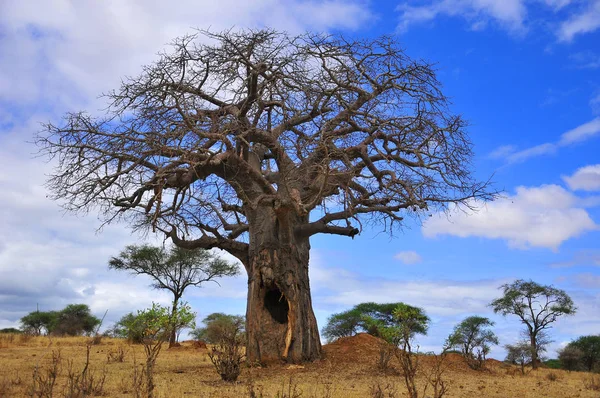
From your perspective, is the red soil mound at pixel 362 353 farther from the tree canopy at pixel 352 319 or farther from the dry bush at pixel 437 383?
the tree canopy at pixel 352 319

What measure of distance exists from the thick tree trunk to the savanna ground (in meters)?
0.42

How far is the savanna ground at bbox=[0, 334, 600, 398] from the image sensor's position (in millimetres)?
7590

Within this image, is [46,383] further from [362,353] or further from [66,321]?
[66,321]

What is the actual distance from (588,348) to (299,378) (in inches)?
887

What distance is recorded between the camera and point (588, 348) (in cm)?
2658

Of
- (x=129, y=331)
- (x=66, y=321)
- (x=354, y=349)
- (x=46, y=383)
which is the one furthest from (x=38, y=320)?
(x=46, y=383)

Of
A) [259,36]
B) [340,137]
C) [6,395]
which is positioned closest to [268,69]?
[259,36]

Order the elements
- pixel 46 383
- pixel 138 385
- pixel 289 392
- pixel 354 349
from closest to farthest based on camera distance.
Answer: pixel 289 392 < pixel 138 385 < pixel 46 383 < pixel 354 349

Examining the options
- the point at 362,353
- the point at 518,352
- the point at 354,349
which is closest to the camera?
the point at 362,353

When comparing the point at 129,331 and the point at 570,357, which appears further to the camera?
the point at 570,357

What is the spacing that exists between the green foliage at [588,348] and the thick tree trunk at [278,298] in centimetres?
1984

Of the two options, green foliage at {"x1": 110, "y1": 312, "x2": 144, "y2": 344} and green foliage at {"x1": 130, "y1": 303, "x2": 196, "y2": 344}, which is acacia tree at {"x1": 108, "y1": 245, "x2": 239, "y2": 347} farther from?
green foliage at {"x1": 130, "y1": 303, "x2": 196, "y2": 344}

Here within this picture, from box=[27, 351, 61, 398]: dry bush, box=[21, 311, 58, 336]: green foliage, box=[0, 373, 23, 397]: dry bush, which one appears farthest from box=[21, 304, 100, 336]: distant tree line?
box=[27, 351, 61, 398]: dry bush

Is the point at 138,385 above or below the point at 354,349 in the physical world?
below
